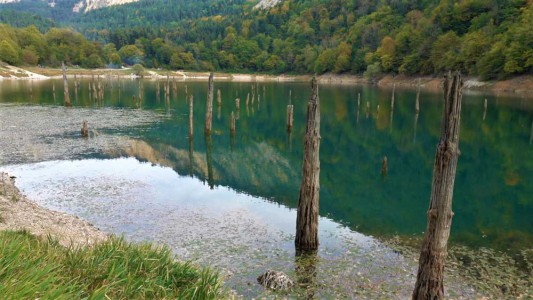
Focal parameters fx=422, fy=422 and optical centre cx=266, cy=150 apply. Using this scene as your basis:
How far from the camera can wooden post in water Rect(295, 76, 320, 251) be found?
12664mm

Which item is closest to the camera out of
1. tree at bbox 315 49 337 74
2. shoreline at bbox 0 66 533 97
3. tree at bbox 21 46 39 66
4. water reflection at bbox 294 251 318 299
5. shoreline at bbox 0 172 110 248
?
water reflection at bbox 294 251 318 299

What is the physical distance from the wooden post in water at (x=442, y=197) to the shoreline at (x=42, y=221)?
29.0 ft

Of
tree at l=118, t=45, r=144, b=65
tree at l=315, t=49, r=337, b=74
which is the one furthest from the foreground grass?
tree at l=118, t=45, r=144, b=65

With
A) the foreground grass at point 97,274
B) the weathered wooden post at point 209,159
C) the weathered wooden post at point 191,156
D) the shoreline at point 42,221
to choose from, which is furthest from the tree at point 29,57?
the foreground grass at point 97,274

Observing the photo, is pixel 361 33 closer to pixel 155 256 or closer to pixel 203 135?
pixel 203 135

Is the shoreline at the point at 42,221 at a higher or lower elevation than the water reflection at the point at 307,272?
higher

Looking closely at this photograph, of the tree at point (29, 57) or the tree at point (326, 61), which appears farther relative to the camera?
the tree at point (326, 61)

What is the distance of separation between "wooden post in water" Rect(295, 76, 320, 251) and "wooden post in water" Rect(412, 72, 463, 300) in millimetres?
4145

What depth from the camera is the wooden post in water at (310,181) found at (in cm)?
1266

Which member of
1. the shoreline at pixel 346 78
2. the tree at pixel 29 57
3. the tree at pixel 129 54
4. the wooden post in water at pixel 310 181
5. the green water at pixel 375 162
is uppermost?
the tree at pixel 129 54

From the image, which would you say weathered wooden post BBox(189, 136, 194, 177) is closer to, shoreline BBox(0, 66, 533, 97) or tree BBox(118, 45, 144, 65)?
shoreline BBox(0, 66, 533, 97)

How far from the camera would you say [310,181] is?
42.5ft

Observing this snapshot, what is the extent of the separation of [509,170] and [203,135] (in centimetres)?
2346

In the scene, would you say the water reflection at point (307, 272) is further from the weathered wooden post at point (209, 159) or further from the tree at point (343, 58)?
the tree at point (343, 58)
